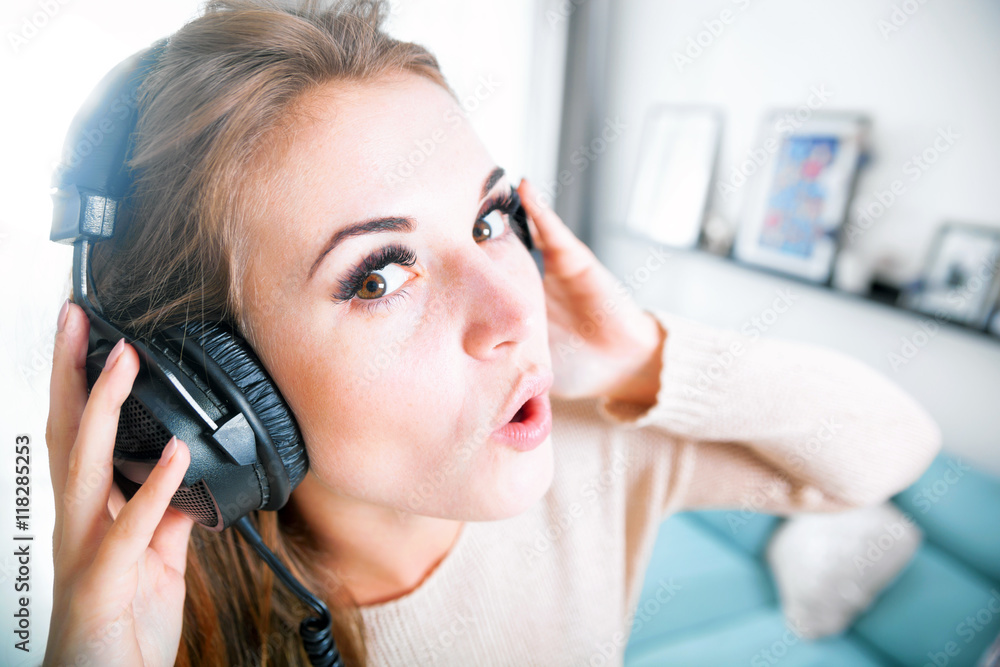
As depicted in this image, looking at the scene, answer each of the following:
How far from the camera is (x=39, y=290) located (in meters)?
0.60

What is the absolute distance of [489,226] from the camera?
71cm

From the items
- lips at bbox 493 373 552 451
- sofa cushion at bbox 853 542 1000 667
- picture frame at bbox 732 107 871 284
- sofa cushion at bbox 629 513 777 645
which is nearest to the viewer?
lips at bbox 493 373 552 451

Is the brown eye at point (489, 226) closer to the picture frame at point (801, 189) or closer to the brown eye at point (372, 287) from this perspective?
the brown eye at point (372, 287)

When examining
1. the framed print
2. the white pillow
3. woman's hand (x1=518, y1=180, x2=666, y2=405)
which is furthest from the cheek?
the framed print

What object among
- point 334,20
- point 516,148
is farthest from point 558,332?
point 516,148

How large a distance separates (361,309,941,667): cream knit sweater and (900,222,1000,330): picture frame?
4.50ft

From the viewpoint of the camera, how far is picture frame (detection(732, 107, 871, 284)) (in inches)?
87.6

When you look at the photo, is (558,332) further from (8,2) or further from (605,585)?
(8,2)

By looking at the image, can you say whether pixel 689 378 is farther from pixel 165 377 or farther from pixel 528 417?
pixel 165 377

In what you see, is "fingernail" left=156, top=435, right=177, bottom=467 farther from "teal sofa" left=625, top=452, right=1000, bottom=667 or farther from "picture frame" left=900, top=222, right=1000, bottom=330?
"picture frame" left=900, top=222, right=1000, bottom=330

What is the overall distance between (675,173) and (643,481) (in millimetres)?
2429

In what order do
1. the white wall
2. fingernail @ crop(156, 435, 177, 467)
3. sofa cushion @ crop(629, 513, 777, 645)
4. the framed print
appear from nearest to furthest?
fingernail @ crop(156, 435, 177, 467)
the white wall
sofa cushion @ crop(629, 513, 777, 645)
the framed print

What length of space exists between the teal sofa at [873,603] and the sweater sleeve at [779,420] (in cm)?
130

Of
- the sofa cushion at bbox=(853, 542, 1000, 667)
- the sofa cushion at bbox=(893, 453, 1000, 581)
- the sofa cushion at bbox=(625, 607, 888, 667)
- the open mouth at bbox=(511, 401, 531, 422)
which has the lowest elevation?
the sofa cushion at bbox=(625, 607, 888, 667)
